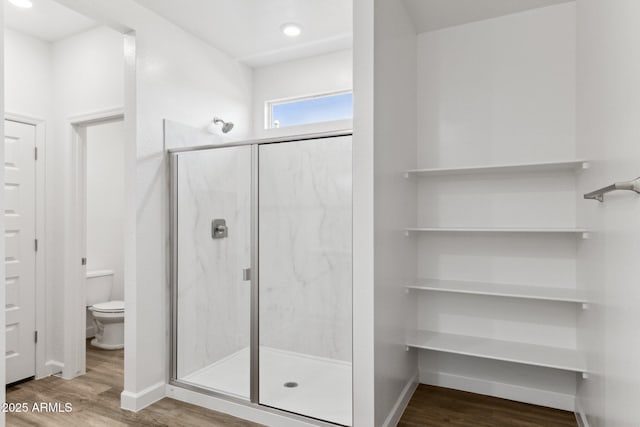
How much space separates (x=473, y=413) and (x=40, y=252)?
3.44 meters

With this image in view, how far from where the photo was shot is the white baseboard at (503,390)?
2.61 m

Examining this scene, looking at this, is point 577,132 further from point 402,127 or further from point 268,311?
point 268,311

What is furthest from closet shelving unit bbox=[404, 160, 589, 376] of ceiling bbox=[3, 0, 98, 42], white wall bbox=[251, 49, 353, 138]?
ceiling bbox=[3, 0, 98, 42]

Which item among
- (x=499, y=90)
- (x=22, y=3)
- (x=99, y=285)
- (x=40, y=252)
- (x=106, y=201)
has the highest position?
(x=22, y=3)

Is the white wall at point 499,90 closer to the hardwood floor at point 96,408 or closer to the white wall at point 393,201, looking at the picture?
the white wall at point 393,201

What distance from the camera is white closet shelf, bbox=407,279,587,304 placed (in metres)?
2.37

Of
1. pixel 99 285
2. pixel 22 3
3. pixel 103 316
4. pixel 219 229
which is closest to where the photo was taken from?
pixel 22 3

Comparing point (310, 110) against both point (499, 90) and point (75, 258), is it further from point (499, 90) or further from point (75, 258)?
point (75, 258)

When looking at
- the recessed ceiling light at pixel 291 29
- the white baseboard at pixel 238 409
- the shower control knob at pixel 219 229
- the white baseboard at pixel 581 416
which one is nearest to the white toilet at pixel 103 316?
the white baseboard at pixel 238 409

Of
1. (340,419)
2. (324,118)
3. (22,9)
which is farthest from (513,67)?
(22,9)

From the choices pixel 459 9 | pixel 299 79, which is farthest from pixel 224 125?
pixel 459 9

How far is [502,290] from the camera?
2568mm

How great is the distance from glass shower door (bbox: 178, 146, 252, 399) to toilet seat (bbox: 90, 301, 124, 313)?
1.29 m

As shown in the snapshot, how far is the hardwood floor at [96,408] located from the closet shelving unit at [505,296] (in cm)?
141
